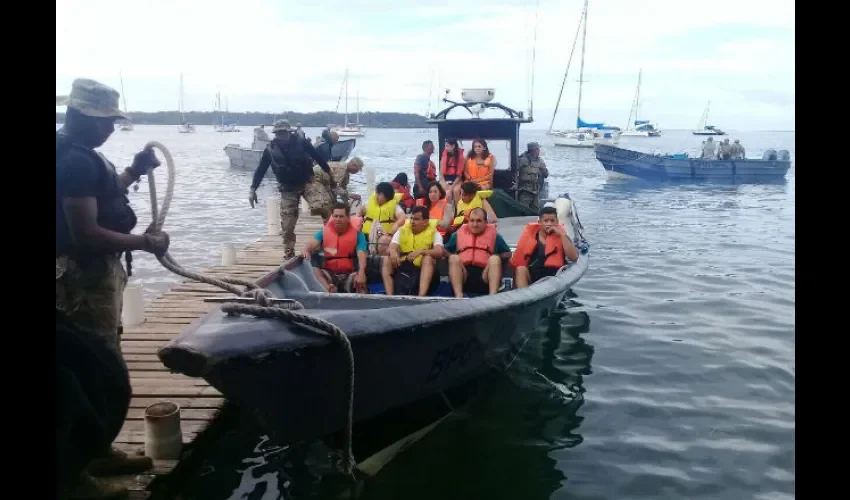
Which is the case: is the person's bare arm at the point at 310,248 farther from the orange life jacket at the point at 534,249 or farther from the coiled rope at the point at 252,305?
the coiled rope at the point at 252,305

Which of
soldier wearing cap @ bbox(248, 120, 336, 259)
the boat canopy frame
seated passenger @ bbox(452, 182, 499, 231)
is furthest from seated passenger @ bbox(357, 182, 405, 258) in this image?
the boat canopy frame

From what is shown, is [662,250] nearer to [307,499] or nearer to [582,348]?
[582,348]

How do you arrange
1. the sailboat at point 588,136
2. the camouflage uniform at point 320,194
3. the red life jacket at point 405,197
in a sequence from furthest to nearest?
the sailboat at point 588,136 → the red life jacket at point 405,197 → the camouflage uniform at point 320,194

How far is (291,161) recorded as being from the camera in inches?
340

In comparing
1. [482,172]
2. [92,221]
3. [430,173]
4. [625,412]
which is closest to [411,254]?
[625,412]

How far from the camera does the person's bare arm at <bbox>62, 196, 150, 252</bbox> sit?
10.0 ft

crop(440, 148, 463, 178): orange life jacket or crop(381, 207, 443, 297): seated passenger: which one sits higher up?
crop(440, 148, 463, 178): orange life jacket

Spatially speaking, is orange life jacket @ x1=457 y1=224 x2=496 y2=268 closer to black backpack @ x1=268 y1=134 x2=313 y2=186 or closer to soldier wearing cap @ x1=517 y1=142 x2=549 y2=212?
black backpack @ x1=268 y1=134 x2=313 y2=186

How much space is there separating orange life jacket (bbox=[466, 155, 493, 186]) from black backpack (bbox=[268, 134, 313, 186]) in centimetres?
294

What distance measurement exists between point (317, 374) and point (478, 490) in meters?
1.63

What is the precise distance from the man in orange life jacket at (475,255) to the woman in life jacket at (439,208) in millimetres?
968

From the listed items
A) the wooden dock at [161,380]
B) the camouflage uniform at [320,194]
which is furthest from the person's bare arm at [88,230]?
the camouflage uniform at [320,194]

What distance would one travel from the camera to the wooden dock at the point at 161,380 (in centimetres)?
438

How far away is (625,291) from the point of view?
995cm
